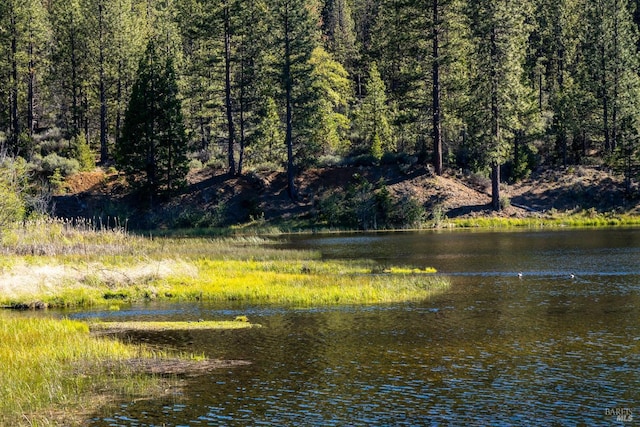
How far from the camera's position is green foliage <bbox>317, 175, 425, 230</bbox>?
235 feet

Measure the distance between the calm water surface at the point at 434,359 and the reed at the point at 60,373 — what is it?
3.71 feet

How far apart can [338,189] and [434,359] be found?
177ft

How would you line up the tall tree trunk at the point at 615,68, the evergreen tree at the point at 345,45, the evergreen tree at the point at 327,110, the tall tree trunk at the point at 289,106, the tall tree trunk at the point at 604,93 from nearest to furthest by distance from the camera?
the tall tree trunk at the point at 289,106
the evergreen tree at the point at 327,110
the tall tree trunk at the point at 615,68
the tall tree trunk at the point at 604,93
the evergreen tree at the point at 345,45

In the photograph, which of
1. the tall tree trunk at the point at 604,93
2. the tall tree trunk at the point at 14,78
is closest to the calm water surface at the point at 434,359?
the tall tree trunk at the point at 604,93

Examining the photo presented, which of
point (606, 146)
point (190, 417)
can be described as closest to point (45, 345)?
point (190, 417)

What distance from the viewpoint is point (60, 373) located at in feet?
66.9

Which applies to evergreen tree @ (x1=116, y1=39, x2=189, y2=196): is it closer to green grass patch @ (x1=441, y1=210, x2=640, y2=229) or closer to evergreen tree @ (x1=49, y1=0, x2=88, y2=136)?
evergreen tree @ (x1=49, y1=0, x2=88, y2=136)

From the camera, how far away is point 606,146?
8462 cm

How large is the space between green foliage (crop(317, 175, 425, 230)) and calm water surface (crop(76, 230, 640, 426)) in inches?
1250

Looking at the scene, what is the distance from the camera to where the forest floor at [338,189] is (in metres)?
73.6

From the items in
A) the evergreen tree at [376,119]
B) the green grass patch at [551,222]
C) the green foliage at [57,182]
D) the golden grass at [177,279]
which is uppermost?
the evergreen tree at [376,119]

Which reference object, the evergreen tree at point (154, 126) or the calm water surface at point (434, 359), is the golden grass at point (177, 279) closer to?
A: the calm water surface at point (434, 359)

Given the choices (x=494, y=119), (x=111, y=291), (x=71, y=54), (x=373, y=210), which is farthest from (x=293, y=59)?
(x=111, y=291)

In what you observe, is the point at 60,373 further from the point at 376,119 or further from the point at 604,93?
the point at 604,93
